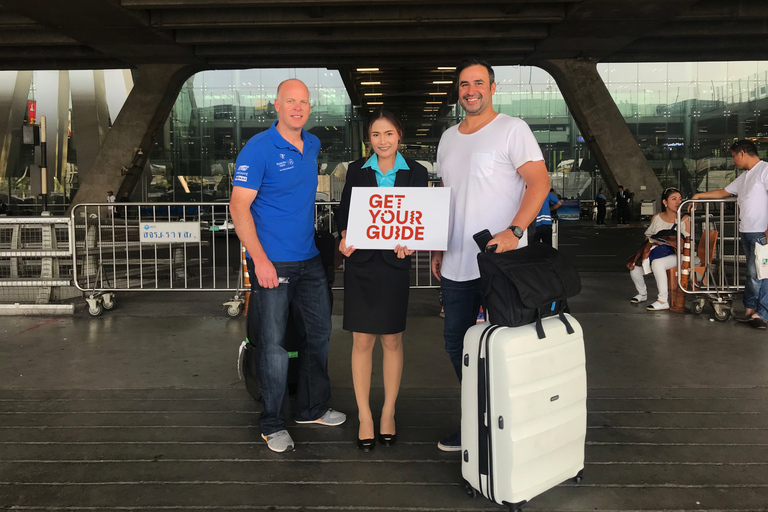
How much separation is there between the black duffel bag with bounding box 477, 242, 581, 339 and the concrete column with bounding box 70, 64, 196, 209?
24.1 meters

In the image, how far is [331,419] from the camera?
3.94m

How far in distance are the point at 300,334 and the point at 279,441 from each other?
73cm

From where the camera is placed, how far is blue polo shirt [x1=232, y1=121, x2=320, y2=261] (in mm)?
3367

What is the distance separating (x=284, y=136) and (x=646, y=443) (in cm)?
282

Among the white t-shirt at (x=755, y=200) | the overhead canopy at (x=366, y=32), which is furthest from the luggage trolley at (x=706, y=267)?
the overhead canopy at (x=366, y=32)

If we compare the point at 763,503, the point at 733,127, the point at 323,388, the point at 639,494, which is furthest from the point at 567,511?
the point at 733,127

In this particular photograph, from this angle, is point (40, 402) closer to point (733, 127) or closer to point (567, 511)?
point (567, 511)

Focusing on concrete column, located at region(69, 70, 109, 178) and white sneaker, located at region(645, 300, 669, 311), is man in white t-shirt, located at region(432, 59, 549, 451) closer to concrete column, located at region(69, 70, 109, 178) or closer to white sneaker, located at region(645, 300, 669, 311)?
white sneaker, located at region(645, 300, 669, 311)

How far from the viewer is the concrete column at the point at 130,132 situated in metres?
24.1

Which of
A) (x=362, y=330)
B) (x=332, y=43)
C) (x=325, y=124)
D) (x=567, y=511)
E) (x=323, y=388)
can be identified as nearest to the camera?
(x=567, y=511)

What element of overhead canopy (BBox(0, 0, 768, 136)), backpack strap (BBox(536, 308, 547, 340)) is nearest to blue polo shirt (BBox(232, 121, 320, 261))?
backpack strap (BBox(536, 308, 547, 340))

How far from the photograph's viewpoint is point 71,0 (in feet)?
54.3

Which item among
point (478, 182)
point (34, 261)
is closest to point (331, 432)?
point (478, 182)

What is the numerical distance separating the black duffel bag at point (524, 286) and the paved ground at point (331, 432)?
942mm
